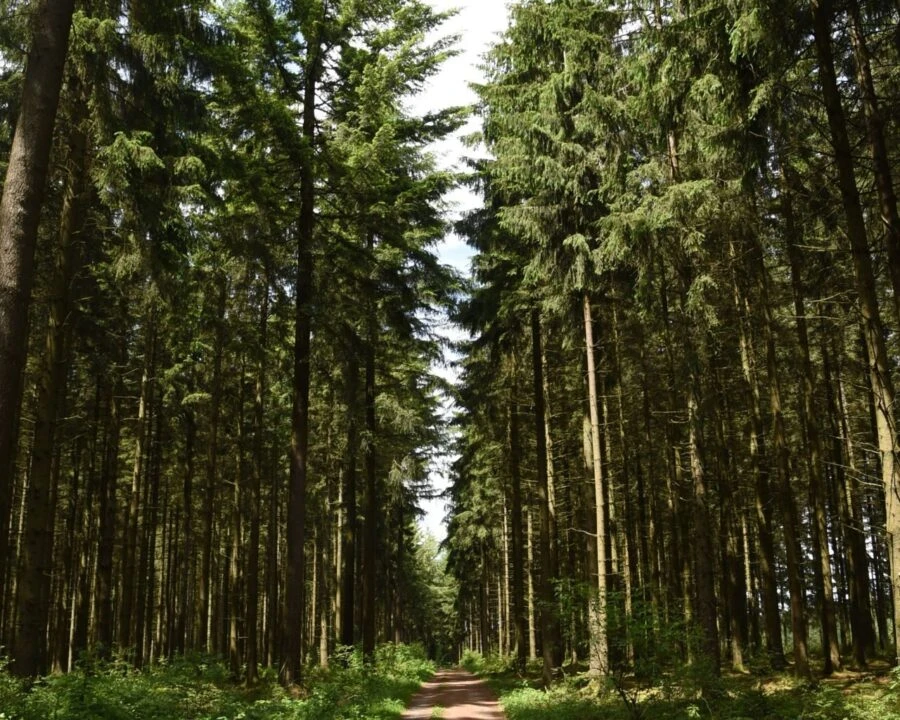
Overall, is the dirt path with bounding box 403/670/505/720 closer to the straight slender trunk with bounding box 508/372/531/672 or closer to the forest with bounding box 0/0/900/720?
the forest with bounding box 0/0/900/720

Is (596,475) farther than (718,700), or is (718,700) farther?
(596,475)

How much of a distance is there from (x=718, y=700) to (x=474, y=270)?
14.8 m

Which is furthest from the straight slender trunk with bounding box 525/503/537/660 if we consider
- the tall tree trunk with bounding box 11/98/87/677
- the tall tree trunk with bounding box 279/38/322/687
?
the tall tree trunk with bounding box 11/98/87/677

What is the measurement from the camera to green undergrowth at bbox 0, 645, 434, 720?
8930 millimetres

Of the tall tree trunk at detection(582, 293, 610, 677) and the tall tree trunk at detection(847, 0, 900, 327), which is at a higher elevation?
Answer: the tall tree trunk at detection(847, 0, 900, 327)

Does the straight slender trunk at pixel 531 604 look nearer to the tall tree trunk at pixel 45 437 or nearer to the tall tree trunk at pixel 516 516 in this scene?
the tall tree trunk at pixel 516 516

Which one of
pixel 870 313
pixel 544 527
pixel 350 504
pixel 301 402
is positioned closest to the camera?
pixel 870 313

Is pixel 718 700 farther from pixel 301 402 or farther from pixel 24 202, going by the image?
pixel 24 202

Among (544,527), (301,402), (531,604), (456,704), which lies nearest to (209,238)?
(301,402)

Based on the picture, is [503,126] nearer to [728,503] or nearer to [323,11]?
[323,11]

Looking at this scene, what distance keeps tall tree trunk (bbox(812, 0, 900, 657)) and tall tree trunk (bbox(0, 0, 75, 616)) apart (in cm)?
994

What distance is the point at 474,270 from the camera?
74.7 feet

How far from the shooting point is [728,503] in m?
24.2

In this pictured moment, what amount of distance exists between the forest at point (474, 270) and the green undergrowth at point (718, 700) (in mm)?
149
